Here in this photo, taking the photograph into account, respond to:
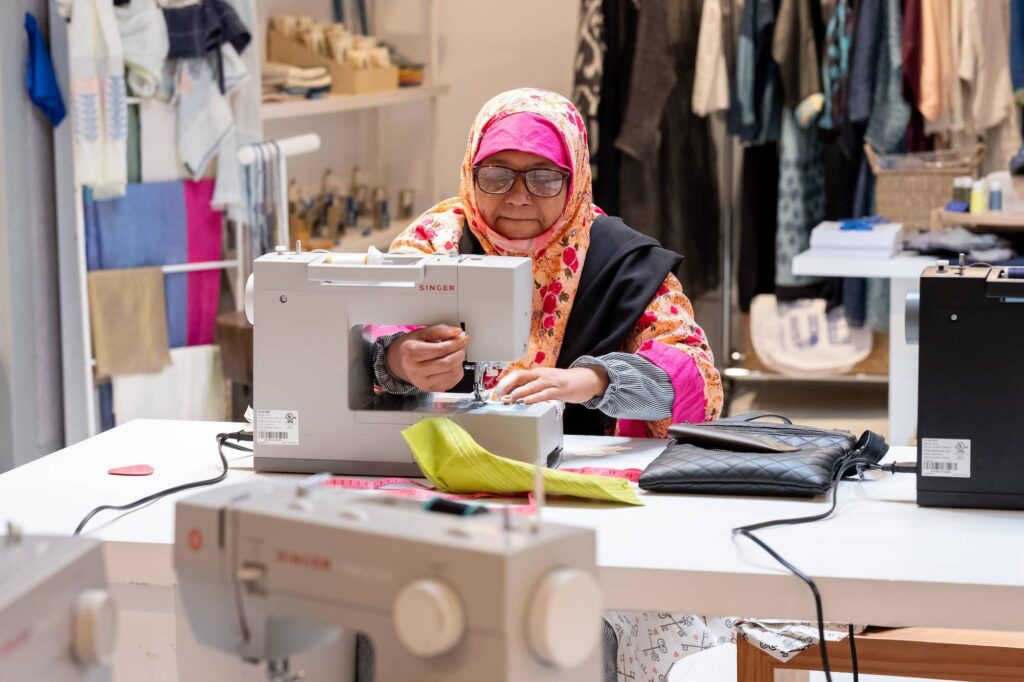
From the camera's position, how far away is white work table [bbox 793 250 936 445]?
3.75m

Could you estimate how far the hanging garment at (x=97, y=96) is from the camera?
142 inches

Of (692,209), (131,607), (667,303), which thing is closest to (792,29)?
(692,209)

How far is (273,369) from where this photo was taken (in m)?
1.95

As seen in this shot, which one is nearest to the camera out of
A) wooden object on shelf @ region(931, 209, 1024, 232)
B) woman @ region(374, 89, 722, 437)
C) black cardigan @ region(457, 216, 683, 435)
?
woman @ region(374, 89, 722, 437)

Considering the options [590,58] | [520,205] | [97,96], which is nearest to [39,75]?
[97,96]

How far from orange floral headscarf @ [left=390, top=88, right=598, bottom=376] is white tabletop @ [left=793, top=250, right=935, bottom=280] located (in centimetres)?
164

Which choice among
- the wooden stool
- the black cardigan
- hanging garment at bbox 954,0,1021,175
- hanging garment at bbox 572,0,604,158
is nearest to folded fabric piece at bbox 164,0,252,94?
hanging garment at bbox 572,0,604,158

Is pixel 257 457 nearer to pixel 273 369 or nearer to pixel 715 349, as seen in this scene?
pixel 273 369

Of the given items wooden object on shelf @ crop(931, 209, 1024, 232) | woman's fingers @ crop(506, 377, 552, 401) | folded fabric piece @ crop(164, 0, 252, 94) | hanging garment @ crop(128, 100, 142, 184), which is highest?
folded fabric piece @ crop(164, 0, 252, 94)

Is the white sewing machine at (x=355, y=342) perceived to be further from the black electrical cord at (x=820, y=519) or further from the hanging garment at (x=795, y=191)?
the hanging garment at (x=795, y=191)

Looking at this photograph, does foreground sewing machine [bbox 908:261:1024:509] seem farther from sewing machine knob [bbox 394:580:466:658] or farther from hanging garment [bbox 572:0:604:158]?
hanging garment [bbox 572:0:604:158]

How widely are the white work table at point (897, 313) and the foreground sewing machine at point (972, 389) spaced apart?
2064 millimetres

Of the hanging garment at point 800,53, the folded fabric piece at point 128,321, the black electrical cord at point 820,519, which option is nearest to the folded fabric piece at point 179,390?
the folded fabric piece at point 128,321

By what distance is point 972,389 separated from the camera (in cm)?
171
